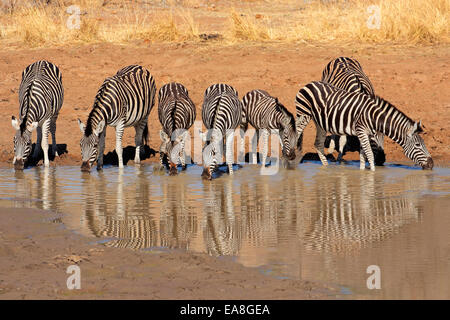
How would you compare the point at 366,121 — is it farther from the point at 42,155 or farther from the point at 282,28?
the point at 282,28

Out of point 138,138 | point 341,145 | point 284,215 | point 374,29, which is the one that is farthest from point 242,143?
point 374,29

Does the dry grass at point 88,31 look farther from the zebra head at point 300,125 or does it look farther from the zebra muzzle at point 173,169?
the zebra muzzle at point 173,169

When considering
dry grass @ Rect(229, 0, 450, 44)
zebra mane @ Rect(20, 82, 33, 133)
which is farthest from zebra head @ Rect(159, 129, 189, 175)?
dry grass @ Rect(229, 0, 450, 44)

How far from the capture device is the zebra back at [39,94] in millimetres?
13086

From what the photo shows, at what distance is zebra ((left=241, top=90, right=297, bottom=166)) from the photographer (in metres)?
13.0

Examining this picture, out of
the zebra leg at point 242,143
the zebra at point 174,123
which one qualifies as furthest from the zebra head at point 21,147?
the zebra leg at point 242,143

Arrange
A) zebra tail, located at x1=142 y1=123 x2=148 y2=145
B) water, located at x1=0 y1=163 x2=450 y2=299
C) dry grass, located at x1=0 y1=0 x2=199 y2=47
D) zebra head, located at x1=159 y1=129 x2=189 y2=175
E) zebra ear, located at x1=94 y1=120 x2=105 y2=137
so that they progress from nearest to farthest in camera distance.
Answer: water, located at x1=0 y1=163 x2=450 y2=299 < zebra head, located at x1=159 y1=129 x2=189 y2=175 < zebra ear, located at x1=94 y1=120 x2=105 y2=137 < zebra tail, located at x1=142 y1=123 x2=148 y2=145 < dry grass, located at x1=0 y1=0 x2=199 y2=47

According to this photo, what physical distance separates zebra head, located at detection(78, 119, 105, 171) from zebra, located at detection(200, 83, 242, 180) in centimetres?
173

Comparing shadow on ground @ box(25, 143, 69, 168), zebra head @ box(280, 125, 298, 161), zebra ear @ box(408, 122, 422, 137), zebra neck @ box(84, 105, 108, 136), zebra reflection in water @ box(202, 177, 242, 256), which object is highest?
zebra neck @ box(84, 105, 108, 136)

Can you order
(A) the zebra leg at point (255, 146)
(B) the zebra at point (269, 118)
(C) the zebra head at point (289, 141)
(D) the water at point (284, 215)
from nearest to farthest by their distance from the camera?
(D) the water at point (284, 215), (C) the zebra head at point (289, 141), (B) the zebra at point (269, 118), (A) the zebra leg at point (255, 146)

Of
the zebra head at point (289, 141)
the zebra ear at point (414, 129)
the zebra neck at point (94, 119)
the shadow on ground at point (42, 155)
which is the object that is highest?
the zebra neck at point (94, 119)

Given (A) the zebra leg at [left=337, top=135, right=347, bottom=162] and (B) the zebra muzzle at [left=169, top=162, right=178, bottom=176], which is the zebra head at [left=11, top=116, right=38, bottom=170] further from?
(A) the zebra leg at [left=337, top=135, right=347, bottom=162]

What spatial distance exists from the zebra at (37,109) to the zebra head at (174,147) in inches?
86.2
